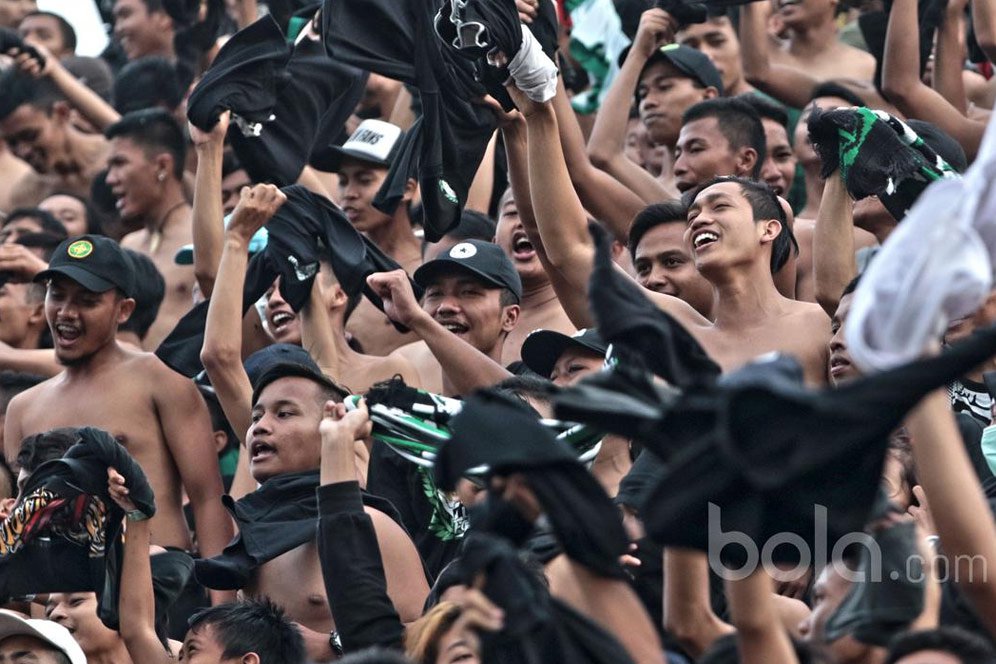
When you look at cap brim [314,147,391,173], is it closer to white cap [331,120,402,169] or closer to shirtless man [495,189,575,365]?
white cap [331,120,402,169]

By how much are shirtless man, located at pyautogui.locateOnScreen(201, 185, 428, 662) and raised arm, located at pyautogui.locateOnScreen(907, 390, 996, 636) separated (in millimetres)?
2135

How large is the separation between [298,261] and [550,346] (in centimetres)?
122

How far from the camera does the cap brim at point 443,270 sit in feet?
23.5

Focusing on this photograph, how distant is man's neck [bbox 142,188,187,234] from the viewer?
9.66 meters

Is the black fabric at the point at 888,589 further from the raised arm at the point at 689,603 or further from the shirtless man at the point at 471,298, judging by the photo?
the shirtless man at the point at 471,298

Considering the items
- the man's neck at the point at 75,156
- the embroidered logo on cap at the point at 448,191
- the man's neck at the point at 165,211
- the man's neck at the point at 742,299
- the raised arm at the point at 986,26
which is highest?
the raised arm at the point at 986,26

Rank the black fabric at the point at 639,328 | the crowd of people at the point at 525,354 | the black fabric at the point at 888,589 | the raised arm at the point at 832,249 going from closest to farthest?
1. the crowd of people at the point at 525,354
2. the black fabric at the point at 639,328
3. the black fabric at the point at 888,589
4. the raised arm at the point at 832,249

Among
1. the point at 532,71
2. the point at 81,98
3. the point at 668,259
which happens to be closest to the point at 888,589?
the point at 532,71

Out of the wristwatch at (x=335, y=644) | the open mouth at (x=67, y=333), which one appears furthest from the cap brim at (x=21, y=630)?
the open mouth at (x=67, y=333)

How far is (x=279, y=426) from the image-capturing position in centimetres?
664

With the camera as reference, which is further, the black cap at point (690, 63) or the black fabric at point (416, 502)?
the black cap at point (690, 63)

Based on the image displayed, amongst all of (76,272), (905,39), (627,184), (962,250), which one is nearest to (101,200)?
(76,272)

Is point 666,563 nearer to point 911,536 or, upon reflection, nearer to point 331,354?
point 911,536

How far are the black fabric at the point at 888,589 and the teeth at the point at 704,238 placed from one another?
2.54 m
